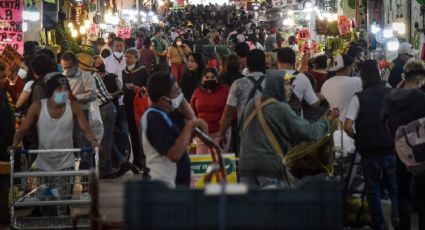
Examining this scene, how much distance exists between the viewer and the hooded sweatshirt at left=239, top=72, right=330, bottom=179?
26.0 ft

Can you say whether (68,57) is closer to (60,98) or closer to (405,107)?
(60,98)

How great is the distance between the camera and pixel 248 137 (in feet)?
26.6

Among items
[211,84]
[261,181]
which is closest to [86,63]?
[211,84]

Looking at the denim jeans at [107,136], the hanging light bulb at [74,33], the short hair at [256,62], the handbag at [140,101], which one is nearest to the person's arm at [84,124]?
the short hair at [256,62]

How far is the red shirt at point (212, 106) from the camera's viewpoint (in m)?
11.8

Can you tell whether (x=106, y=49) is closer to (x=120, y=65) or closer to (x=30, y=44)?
(x=120, y=65)

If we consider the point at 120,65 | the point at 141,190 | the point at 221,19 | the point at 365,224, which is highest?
the point at 221,19

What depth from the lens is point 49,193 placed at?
9.82 meters

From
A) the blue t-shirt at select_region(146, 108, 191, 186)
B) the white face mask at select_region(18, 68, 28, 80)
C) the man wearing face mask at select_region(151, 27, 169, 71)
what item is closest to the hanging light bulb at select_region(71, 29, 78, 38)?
the man wearing face mask at select_region(151, 27, 169, 71)

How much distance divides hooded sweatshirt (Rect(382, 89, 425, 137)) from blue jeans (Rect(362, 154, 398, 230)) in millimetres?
751

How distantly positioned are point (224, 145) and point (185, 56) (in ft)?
29.6

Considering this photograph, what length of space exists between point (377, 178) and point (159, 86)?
3.46m

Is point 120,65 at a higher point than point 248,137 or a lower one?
higher

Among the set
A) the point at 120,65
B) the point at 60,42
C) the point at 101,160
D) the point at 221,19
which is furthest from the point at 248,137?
the point at 221,19
